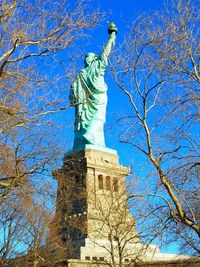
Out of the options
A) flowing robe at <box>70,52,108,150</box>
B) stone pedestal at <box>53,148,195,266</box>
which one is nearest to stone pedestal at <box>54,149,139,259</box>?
stone pedestal at <box>53,148,195,266</box>

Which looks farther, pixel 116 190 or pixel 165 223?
pixel 116 190

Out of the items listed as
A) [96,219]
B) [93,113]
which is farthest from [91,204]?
[93,113]

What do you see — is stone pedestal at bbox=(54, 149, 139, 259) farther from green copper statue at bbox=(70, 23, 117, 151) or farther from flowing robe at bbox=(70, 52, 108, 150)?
flowing robe at bbox=(70, 52, 108, 150)

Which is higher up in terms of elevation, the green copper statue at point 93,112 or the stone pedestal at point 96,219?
the green copper statue at point 93,112

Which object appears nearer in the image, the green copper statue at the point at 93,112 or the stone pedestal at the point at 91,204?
the stone pedestal at the point at 91,204

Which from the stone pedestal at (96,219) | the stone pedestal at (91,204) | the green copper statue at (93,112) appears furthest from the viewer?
the green copper statue at (93,112)

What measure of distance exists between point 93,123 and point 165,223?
112 feet

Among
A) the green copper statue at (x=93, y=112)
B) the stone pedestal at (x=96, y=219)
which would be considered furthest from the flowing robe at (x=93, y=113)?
the stone pedestal at (x=96, y=219)

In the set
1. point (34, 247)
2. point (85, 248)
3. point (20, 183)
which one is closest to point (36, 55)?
point (20, 183)

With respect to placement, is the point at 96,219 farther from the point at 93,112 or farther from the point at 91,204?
the point at 93,112

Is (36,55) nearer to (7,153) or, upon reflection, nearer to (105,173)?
(7,153)

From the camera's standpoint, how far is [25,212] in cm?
2462

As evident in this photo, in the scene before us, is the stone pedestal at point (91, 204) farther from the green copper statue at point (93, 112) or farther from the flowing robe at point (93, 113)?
the flowing robe at point (93, 113)

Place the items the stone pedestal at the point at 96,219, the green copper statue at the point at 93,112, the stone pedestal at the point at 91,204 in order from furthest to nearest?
1. the green copper statue at the point at 93,112
2. the stone pedestal at the point at 91,204
3. the stone pedestal at the point at 96,219
